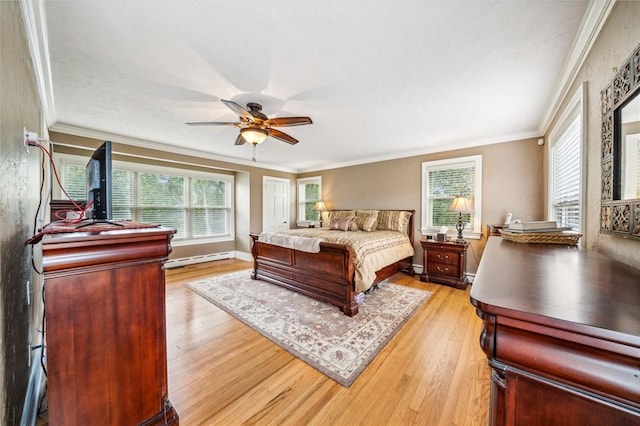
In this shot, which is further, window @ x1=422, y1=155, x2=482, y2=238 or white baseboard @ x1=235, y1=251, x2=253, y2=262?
white baseboard @ x1=235, y1=251, x2=253, y2=262

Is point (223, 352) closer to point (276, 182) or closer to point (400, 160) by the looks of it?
point (400, 160)

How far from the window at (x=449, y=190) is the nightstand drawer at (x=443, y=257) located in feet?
1.82

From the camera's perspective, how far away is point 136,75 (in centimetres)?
206

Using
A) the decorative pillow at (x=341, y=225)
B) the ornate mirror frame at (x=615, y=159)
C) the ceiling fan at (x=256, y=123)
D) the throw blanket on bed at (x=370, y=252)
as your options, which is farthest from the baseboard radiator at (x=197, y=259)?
the ornate mirror frame at (x=615, y=159)

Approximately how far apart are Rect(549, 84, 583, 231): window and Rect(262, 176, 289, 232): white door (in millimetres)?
4930

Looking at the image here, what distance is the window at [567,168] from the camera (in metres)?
1.94

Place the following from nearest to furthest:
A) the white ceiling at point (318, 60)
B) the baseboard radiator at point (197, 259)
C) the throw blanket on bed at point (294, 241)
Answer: the white ceiling at point (318, 60), the throw blanket on bed at point (294, 241), the baseboard radiator at point (197, 259)

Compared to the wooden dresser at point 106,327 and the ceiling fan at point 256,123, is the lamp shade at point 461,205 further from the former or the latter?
the wooden dresser at point 106,327

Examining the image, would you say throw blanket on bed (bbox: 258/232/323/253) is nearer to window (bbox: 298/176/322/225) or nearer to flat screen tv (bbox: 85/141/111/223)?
flat screen tv (bbox: 85/141/111/223)

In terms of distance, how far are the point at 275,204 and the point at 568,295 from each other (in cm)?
580

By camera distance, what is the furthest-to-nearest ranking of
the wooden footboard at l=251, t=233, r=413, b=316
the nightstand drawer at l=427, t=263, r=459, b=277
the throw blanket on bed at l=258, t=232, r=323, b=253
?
the nightstand drawer at l=427, t=263, r=459, b=277 < the throw blanket on bed at l=258, t=232, r=323, b=253 < the wooden footboard at l=251, t=233, r=413, b=316

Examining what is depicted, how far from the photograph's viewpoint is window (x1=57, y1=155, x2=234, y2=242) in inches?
151

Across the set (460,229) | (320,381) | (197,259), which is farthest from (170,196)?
(460,229)

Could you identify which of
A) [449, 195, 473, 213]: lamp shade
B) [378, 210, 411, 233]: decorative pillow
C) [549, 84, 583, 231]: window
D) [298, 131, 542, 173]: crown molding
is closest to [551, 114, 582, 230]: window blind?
[549, 84, 583, 231]: window
